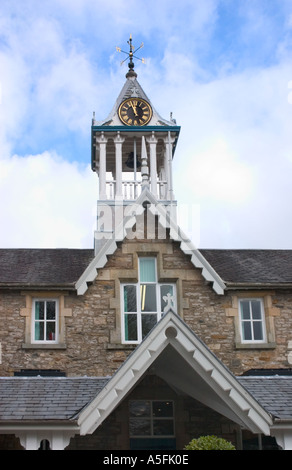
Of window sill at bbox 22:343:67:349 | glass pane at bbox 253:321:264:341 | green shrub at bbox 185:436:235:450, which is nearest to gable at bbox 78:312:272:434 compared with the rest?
green shrub at bbox 185:436:235:450

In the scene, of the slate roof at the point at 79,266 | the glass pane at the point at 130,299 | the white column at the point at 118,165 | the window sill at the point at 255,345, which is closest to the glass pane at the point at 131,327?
the glass pane at the point at 130,299

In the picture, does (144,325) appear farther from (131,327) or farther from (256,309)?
(256,309)

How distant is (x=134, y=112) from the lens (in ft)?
76.7

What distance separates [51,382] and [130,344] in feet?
9.15

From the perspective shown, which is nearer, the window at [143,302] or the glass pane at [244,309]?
the window at [143,302]

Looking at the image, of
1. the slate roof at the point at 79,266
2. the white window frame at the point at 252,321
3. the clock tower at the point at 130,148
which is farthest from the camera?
the clock tower at the point at 130,148

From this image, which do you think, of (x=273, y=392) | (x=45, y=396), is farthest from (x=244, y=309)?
(x=45, y=396)

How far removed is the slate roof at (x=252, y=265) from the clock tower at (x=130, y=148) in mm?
2752

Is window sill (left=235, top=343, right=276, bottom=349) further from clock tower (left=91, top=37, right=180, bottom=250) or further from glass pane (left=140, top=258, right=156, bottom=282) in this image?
clock tower (left=91, top=37, right=180, bottom=250)

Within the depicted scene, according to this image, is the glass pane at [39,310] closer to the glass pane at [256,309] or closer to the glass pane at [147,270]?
the glass pane at [147,270]

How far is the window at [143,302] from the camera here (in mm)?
16375

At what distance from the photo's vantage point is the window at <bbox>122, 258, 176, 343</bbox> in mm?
16375

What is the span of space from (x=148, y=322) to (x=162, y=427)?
2876mm
